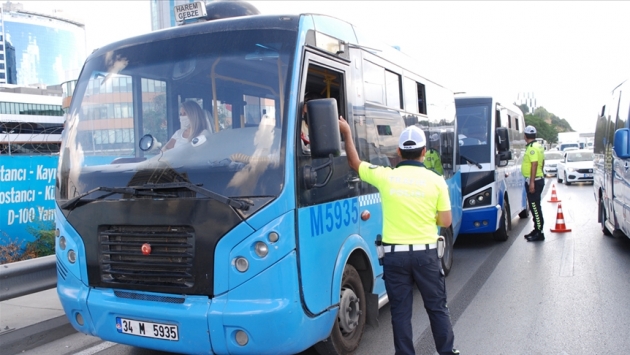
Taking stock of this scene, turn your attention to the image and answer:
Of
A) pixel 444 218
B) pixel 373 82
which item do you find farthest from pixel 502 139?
pixel 444 218

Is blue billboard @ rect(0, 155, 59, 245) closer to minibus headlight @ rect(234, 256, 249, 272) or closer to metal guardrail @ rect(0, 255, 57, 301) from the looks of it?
metal guardrail @ rect(0, 255, 57, 301)

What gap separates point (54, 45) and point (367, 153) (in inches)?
6924

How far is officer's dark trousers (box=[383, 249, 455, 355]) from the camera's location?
418cm

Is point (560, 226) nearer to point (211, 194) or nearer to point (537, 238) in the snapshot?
point (537, 238)

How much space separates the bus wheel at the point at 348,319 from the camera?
475 centimetres

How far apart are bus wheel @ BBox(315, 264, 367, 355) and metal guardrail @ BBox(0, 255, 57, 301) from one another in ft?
10.2

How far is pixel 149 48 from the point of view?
4.74 metres

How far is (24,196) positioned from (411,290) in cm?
721

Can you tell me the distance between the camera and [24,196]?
30.1 ft

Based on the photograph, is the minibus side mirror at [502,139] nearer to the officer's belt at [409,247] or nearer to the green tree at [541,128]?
the officer's belt at [409,247]

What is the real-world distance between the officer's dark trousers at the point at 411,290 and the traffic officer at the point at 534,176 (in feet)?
24.9

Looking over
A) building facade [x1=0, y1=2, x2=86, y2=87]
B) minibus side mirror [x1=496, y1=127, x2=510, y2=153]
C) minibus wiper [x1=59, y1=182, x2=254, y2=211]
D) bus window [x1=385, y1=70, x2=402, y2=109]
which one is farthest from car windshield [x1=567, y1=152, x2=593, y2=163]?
building facade [x1=0, y1=2, x2=86, y2=87]

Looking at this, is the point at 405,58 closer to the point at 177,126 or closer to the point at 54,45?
the point at 177,126

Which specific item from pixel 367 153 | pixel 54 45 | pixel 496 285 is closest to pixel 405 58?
pixel 367 153
